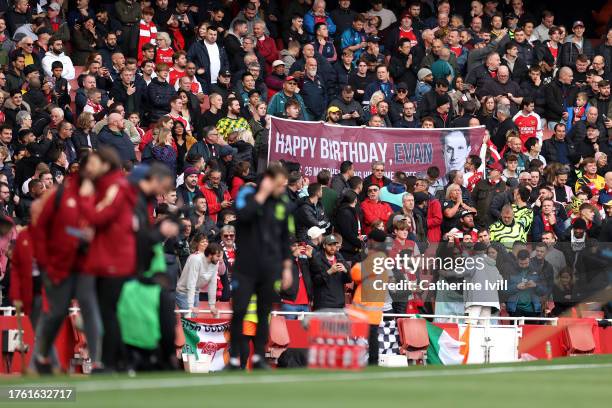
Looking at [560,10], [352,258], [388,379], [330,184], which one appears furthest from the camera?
[560,10]

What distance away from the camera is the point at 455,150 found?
24.1 m

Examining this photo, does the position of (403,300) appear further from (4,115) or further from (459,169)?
(4,115)

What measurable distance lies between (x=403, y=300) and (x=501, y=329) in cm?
141

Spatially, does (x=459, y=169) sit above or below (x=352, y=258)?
above

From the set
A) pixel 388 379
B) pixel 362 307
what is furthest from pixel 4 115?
pixel 388 379

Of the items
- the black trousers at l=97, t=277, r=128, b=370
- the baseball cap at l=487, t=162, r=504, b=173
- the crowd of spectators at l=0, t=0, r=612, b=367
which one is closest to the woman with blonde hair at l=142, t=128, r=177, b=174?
the crowd of spectators at l=0, t=0, r=612, b=367

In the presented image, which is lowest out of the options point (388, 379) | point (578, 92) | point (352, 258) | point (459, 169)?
point (388, 379)

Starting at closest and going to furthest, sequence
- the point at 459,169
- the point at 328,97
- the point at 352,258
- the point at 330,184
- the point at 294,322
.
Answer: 1. the point at 294,322
2. the point at 352,258
3. the point at 330,184
4. the point at 459,169
5. the point at 328,97

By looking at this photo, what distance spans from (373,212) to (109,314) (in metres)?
9.97

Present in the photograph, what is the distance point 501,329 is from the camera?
20125mm

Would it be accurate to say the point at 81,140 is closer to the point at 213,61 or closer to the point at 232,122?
the point at 232,122

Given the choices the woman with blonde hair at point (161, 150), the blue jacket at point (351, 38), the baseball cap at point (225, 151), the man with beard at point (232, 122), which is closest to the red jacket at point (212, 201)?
the woman with blonde hair at point (161, 150)

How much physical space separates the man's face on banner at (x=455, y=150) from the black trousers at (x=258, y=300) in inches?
421

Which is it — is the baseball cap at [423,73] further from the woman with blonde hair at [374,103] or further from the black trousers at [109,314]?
the black trousers at [109,314]
